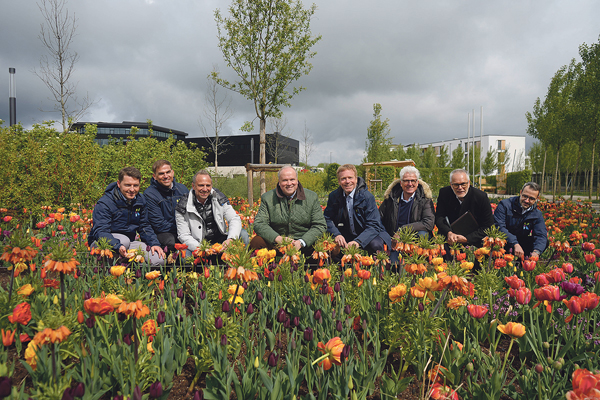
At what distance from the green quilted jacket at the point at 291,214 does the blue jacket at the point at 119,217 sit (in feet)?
4.40

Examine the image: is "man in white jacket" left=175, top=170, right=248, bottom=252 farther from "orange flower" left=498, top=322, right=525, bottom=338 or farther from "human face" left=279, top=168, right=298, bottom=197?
"orange flower" left=498, top=322, right=525, bottom=338

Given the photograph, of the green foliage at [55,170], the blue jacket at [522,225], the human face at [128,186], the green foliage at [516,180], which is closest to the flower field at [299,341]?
the human face at [128,186]

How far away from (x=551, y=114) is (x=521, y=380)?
63.7 ft

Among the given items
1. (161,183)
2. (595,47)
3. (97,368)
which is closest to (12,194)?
(161,183)

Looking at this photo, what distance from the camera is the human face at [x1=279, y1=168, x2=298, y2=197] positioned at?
3.96 m

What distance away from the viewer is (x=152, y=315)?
2.14m

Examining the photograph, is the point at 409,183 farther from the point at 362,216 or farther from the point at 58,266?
the point at 58,266

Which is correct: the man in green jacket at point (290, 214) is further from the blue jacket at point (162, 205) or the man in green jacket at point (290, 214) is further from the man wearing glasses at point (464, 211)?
the man wearing glasses at point (464, 211)

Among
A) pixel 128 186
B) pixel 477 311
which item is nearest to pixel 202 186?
pixel 128 186

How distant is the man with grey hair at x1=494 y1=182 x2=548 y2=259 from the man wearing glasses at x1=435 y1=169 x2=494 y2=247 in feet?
0.74

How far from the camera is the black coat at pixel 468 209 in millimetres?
4277

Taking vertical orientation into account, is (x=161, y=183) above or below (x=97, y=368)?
above

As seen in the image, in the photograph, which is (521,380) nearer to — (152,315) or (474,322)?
(474,322)

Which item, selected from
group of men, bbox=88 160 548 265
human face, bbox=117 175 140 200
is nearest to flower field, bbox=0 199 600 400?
group of men, bbox=88 160 548 265
